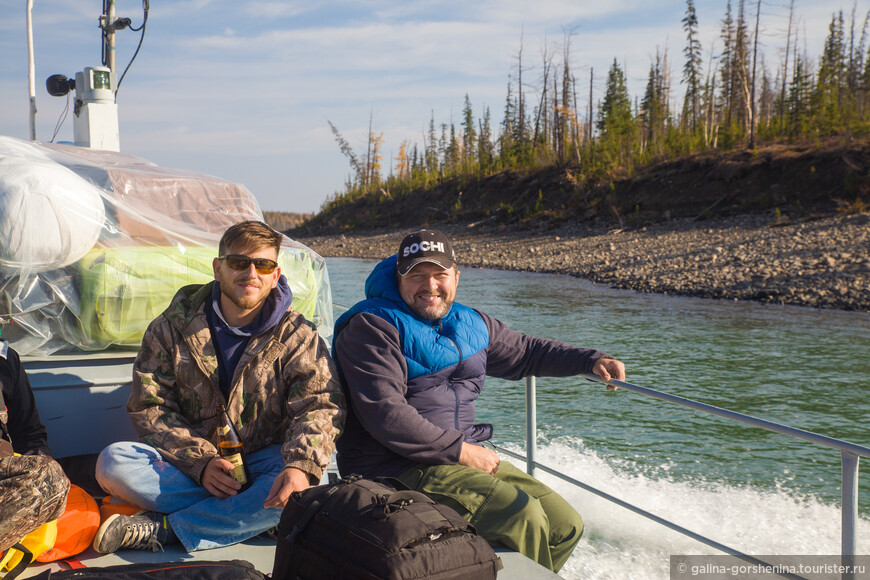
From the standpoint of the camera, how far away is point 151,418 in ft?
8.75

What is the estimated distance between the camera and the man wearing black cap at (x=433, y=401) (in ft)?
8.36

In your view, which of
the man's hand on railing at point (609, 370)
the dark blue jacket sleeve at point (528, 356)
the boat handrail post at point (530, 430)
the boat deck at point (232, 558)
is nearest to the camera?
the boat deck at point (232, 558)

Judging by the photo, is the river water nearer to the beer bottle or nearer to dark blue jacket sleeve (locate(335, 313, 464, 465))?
dark blue jacket sleeve (locate(335, 313, 464, 465))

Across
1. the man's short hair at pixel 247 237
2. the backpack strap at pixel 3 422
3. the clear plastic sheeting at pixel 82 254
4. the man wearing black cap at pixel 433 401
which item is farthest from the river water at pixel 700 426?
the backpack strap at pixel 3 422

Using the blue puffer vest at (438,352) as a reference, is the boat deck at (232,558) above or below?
below

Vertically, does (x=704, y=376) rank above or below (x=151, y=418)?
below

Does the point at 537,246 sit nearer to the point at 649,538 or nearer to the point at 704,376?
the point at 704,376

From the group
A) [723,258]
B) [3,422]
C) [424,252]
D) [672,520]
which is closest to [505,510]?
A: [424,252]

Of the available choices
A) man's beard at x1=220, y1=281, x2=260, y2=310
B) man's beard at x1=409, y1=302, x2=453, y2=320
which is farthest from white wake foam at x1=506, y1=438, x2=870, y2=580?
man's beard at x1=220, y1=281, x2=260, y2=310

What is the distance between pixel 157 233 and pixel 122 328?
544 mm

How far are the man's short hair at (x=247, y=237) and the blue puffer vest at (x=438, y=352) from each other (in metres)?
0.40

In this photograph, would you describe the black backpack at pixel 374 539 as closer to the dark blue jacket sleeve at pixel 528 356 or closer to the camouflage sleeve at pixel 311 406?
the camouflage sleeve at pixel 311 406

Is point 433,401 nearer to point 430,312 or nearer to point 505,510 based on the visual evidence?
point 430,312

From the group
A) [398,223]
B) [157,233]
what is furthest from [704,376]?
[398,223]
